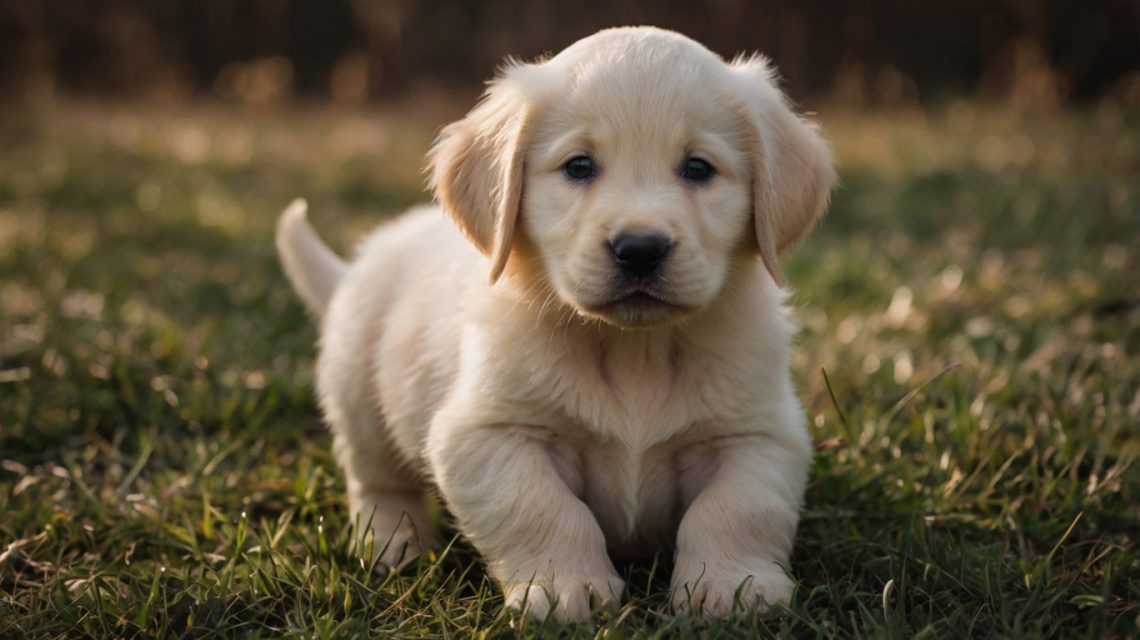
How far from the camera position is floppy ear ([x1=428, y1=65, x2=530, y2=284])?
2.58 meters

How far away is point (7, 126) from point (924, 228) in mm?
7633

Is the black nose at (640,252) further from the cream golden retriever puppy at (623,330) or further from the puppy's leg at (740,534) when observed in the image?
the puppy's leg at (740,534)

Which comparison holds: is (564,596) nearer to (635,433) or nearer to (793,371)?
(635,433)

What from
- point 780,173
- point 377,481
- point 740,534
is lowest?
point 377,481

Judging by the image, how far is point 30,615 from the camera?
2418 millimetres

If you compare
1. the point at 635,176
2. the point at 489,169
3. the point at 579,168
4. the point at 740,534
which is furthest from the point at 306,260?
the point at 740,534

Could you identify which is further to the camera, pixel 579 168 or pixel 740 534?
pixel 579 168

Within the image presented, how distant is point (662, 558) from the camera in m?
2.71

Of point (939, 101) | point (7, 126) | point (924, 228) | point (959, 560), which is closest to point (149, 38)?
point (7, 126)

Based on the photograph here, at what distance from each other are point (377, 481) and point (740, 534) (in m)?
1.12

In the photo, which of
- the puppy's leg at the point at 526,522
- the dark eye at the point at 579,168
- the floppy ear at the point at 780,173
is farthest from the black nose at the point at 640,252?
the puppy's leg at the point at 526,522

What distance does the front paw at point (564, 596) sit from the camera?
2299mm

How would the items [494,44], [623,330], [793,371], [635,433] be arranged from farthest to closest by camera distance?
1. [494,44]
2. [793,371]
3. [623,330]
4. [635,433]

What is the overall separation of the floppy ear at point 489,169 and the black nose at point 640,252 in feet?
1.15
